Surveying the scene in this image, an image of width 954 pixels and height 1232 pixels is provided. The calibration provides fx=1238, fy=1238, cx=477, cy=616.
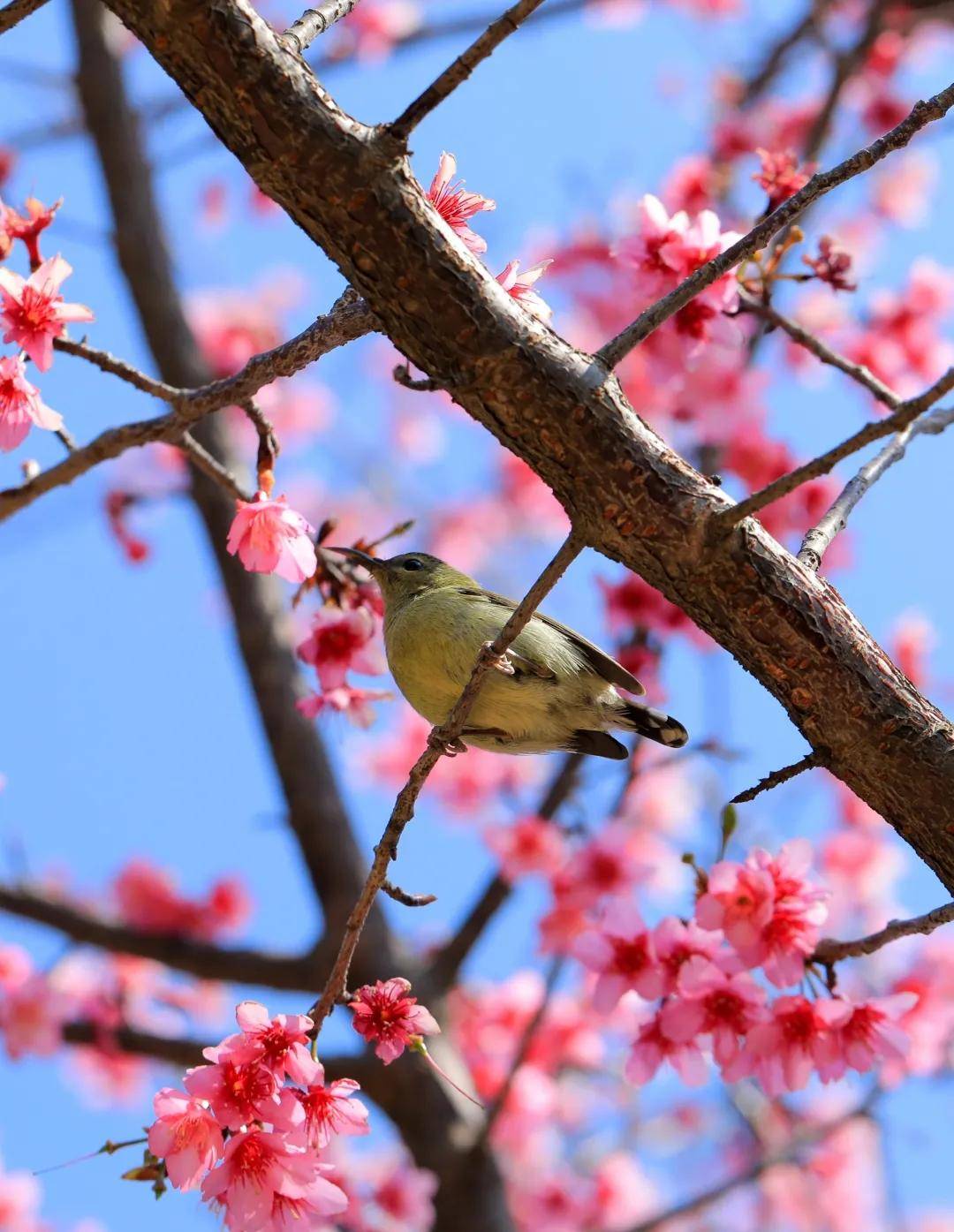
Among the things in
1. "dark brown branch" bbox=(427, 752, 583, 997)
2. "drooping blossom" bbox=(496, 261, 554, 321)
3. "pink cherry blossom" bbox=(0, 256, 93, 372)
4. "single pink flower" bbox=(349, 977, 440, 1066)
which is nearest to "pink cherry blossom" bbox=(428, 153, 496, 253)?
"drooping blossom" bbox=(496, 261, 554, 321)

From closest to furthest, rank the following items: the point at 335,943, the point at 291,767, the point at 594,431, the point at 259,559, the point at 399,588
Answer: the point at 594,431
the point at 259,559
the point at 399,588
the point at 335,943
the point at 291,767

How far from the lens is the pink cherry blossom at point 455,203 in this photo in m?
2.31

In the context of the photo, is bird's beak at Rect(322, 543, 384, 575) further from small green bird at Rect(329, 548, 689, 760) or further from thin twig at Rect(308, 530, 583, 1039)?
thin twig at Rect(308, 530, 583, 1039)

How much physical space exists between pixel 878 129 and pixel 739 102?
2.52ft

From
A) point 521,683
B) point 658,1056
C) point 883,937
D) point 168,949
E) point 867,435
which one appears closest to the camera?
point 867,435

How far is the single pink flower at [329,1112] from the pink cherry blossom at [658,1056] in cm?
81

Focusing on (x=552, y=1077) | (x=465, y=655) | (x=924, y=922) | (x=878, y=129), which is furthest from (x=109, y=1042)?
(x=878, y=129)

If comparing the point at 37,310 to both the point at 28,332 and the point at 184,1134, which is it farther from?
the point at 184,1134

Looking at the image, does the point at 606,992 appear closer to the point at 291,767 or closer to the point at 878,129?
the point at 291,767

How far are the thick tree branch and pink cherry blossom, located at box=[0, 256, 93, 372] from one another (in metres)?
2.79

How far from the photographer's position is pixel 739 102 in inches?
246

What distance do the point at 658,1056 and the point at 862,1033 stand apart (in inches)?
17.7

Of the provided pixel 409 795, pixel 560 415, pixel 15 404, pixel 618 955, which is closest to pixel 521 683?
pixel 618 955

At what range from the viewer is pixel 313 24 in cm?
216
